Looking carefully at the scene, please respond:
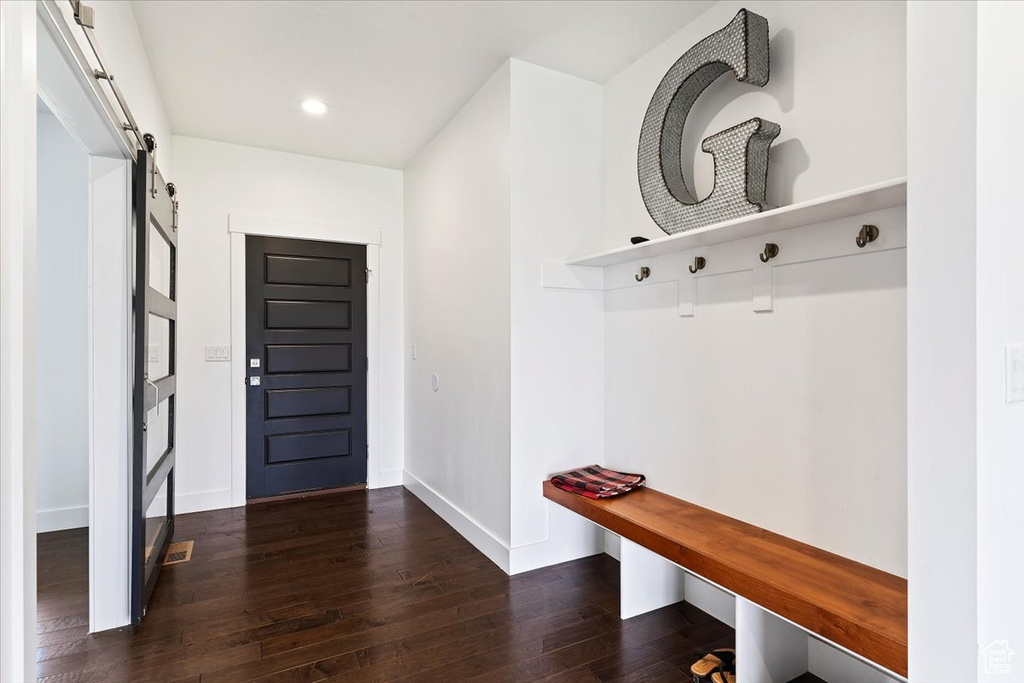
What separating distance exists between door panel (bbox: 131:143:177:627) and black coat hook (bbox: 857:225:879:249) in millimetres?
2703

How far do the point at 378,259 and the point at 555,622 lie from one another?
3.08 meters

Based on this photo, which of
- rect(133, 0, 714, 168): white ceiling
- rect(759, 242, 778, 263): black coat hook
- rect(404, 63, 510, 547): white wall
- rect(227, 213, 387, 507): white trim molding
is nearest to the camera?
rect(759, 242, 778, 263): black coat hook

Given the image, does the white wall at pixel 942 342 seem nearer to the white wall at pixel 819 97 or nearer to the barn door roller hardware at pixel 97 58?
the white wall at pixel 819 97

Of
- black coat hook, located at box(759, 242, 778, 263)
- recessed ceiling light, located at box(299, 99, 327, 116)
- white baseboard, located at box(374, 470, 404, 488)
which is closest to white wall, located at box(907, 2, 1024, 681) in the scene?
black coat hook, located at box(759, 242, 778, 263)

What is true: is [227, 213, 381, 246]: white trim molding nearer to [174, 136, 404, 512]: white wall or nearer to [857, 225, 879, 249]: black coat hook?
[174, 136, 404, 512]: white wall

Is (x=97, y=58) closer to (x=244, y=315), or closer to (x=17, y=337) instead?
(x=17, y=337)

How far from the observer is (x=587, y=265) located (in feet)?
9.39

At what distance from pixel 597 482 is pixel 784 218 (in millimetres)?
1472

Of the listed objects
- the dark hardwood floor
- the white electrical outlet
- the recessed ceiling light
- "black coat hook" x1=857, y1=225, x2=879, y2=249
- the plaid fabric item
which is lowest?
the dark hardwood floor

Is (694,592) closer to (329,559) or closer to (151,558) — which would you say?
(329,559)

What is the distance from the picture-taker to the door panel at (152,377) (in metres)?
2.15

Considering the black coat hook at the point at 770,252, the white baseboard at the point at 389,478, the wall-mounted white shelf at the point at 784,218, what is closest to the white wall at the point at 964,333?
the wall-mounted white shelf at the point at 784,218

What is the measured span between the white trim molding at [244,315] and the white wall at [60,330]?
2.79 feet

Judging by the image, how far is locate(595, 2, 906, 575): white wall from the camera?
1.64 metres
